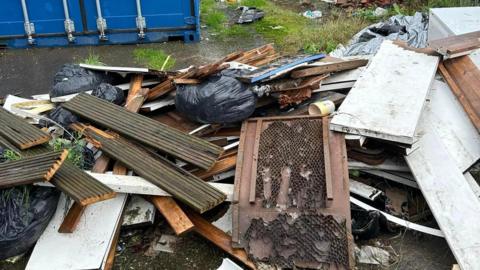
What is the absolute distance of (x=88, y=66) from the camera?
16.5 ft

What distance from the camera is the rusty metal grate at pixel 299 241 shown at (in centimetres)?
322

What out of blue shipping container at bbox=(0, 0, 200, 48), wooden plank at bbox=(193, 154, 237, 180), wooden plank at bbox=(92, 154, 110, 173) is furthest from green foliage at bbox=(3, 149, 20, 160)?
blue shipping container at bbox=(0, 0, 200, 48)

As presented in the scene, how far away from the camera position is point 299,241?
3.29 metres

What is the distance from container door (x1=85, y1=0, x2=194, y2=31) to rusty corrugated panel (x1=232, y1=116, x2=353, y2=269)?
3.78 meters

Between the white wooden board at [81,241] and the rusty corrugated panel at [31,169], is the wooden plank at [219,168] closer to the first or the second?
the white wooden board at [81,241]

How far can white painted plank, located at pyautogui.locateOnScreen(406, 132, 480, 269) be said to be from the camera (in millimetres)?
3189

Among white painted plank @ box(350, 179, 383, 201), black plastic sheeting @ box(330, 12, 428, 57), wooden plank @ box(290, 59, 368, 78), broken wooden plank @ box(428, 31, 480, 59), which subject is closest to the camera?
white painted plank @ box(350, 179, 383, 201)

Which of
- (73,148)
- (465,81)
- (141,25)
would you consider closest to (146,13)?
(141,25)

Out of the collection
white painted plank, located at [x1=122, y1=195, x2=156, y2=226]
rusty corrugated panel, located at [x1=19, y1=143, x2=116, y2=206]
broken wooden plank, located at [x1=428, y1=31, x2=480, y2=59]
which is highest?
broken wooden plank, located at [x1=428, y1=31, x2=480, y2=59]

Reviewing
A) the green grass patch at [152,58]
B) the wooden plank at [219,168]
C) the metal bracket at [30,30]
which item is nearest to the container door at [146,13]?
the green grass patch at [152,58]

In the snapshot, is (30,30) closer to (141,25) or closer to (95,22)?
(95,22)

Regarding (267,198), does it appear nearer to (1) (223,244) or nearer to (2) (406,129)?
(1) (223,244)

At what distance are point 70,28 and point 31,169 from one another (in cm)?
450

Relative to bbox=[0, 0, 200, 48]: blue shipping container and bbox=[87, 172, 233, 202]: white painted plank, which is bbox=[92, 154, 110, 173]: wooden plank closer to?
bbox=[87, 172, 233, 202]: white painted plank
